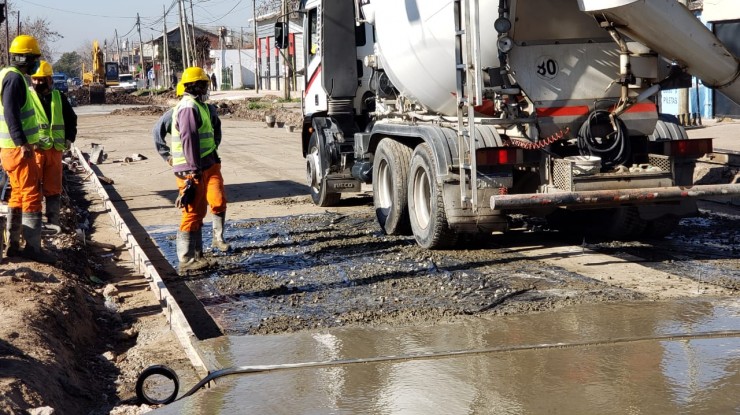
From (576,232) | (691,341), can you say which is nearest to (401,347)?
(691,341)

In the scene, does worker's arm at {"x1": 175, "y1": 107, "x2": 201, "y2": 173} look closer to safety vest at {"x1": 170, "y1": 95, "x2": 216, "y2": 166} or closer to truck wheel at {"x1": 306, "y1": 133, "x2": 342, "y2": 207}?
safety vest at {"x1": 170, "y1": 95, "x2": 216, "y2": 166}

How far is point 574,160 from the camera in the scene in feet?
27.7

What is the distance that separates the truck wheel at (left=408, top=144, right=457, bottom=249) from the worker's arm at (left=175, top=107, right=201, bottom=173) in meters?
2.25

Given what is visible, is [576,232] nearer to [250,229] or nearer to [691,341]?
[250,229]

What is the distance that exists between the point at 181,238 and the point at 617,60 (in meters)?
Answer: 4.35

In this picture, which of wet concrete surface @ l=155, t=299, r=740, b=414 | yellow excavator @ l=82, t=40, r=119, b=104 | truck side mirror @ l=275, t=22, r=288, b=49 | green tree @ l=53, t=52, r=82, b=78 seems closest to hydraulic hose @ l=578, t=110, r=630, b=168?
wet concrete surface @ l=155, t=299, r=740, b=414

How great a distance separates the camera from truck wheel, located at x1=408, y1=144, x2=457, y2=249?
938 centimetres

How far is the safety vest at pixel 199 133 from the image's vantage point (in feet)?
29.8

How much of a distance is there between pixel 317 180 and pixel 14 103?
560 cm

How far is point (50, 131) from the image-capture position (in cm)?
918

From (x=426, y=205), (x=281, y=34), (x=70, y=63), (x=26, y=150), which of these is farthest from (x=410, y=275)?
(x=70, y=63)

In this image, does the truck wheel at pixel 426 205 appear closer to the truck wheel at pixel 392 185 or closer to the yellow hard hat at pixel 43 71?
the truck wheel at pixel 392 185

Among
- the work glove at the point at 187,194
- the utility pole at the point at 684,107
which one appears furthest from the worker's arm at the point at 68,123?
the utility pole at the point at 684,107

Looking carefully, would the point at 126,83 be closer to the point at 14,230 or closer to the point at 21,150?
the point at 14,230
